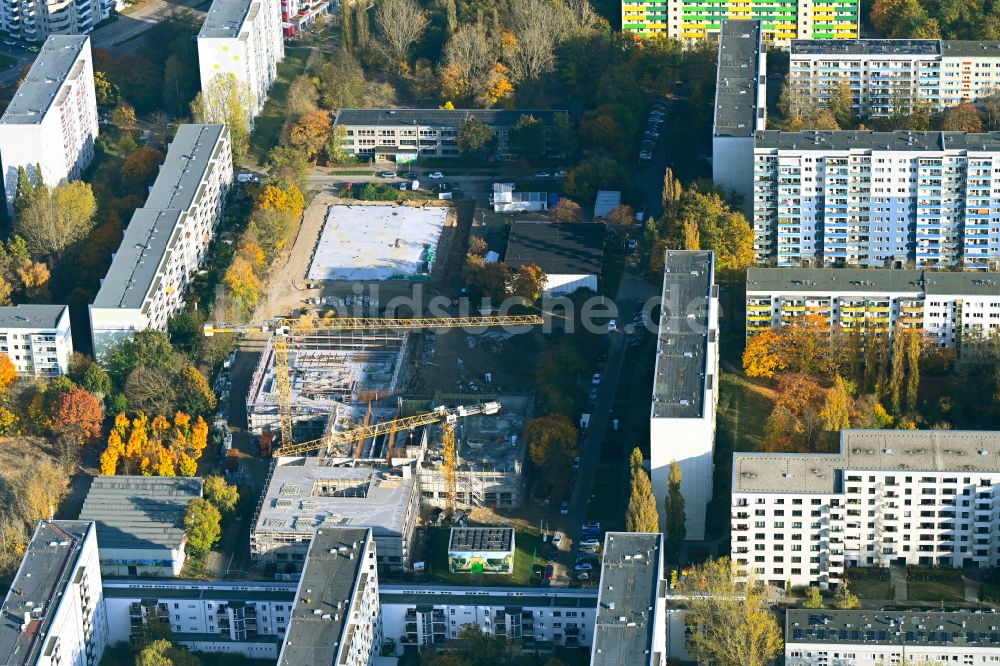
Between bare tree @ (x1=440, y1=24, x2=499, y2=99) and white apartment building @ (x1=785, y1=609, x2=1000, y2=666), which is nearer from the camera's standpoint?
white apartment building @ (x1=785, y1=609, x2=1000, y2=666)

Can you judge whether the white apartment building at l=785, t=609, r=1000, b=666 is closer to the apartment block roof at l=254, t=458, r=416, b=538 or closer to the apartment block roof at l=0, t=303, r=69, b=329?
the apartment block roof at l=254, t=458, r=416, b=538

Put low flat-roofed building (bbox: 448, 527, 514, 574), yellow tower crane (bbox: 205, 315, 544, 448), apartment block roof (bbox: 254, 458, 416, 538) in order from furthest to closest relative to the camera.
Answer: yellow tower crane (bbox: 205, 315, 544, 448) < apartment block roof (bbox: 254, 458, 416, 538) < low flat-roofed building (bbox: 448, 527, 514, 574)

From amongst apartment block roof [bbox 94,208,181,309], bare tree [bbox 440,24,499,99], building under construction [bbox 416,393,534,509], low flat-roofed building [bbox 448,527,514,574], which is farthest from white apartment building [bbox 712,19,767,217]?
low flat-roofed building [bbox 448,527,514,574]

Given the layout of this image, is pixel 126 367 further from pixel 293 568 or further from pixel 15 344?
pixel 293 568

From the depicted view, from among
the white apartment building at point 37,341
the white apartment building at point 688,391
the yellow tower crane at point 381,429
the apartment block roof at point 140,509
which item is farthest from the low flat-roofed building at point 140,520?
the white apartment building at point 688,391

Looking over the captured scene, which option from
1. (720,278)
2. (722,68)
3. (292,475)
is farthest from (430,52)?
(292,475)

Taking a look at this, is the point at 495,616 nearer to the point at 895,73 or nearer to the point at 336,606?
the point at 336,606

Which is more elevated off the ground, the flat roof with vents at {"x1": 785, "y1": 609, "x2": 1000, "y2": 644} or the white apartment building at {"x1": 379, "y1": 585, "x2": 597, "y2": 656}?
the flat roof with vents at {"x1": 785, "y1": 609, "x2": 1000, "y2": 644}
